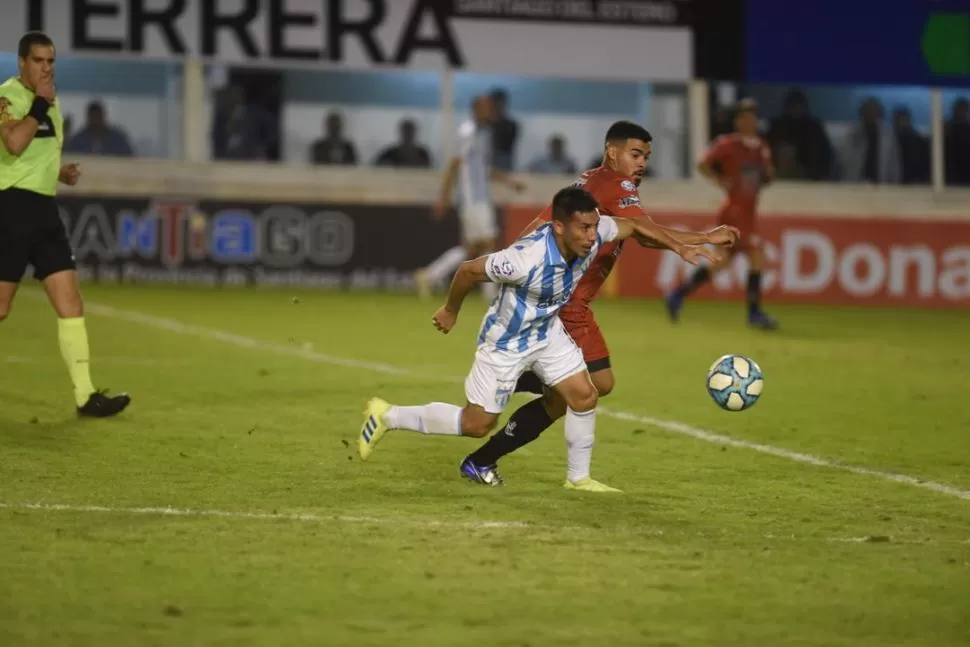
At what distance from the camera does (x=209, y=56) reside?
2344cm

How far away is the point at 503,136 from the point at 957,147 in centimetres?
707

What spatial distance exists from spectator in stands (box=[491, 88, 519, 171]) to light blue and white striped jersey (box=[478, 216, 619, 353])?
1674 cm

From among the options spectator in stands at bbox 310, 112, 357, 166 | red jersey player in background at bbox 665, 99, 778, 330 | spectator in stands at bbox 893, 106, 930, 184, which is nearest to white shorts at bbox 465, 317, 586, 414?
red jersey player in background at bbox 665, 99, 778, 330

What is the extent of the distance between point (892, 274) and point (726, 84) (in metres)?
4.10

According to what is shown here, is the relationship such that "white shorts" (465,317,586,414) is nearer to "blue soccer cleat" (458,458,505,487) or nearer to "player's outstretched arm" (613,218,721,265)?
"blue soccer cleat" (458,458,505,487)

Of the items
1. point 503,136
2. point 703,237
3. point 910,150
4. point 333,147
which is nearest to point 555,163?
point 503,136

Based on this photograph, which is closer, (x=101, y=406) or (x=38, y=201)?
(x=38, y=201)

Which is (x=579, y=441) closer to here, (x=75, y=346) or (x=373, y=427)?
(x=373, y=427)

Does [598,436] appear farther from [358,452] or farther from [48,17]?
[48,17]

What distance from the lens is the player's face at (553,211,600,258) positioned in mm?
7160

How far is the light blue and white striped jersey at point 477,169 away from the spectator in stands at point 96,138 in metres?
5.30

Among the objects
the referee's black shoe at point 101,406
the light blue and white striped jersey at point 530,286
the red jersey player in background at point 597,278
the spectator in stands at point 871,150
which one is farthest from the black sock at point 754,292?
the light blue and white striped jersey at point 530,286

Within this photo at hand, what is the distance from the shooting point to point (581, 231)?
717cm

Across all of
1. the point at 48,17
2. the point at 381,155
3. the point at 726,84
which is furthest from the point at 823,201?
the point at 48,17
